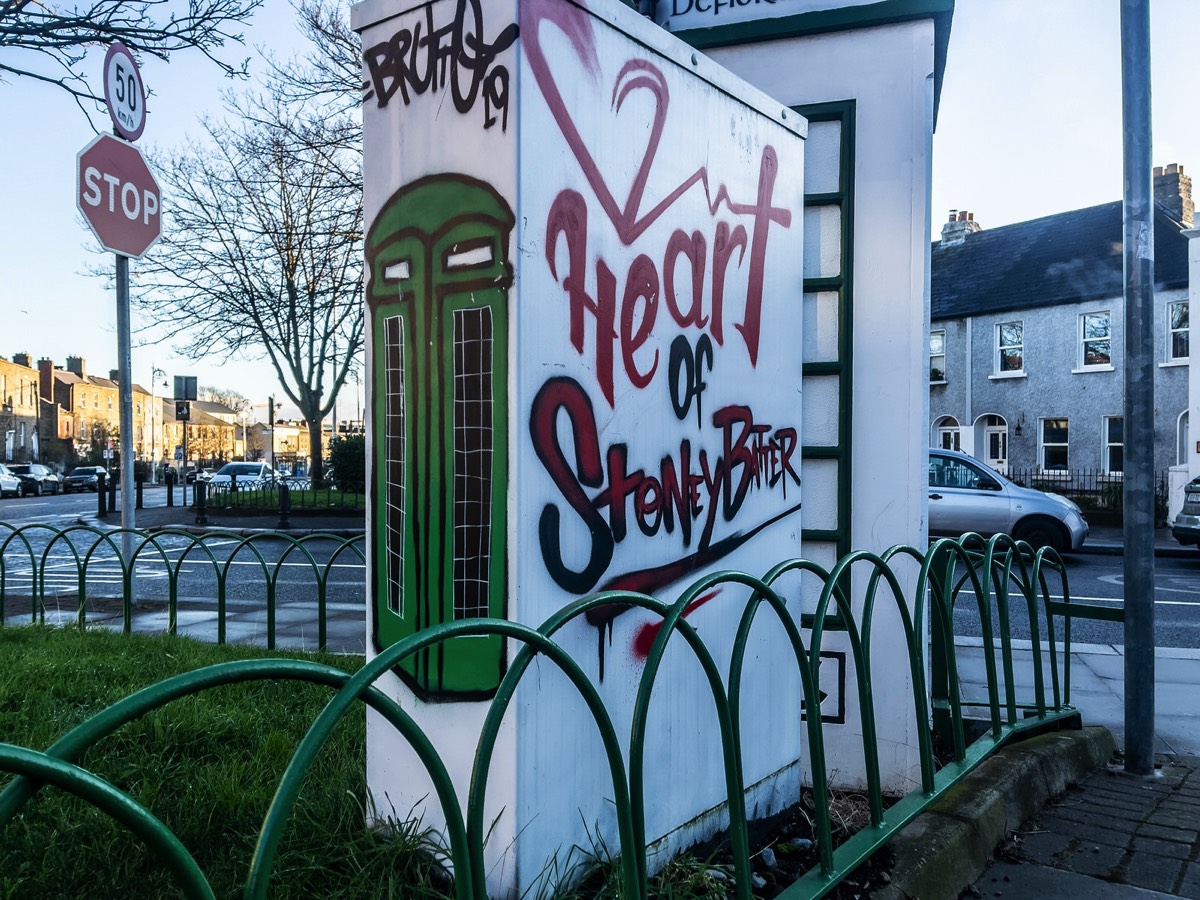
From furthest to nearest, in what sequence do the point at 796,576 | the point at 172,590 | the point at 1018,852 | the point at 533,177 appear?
the point at 172,590 < the point at 796,576 < the point at 1018,852 < the point at 533,177

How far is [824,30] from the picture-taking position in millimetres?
3922

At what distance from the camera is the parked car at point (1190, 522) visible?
1366cm

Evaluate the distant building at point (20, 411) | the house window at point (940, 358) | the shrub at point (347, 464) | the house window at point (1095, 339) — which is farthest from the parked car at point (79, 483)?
the house window at point (1095, 339)

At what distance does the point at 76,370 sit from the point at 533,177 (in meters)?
101

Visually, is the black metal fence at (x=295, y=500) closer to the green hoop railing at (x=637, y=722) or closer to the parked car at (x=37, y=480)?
the green hoop railing at (x=637, y=722)

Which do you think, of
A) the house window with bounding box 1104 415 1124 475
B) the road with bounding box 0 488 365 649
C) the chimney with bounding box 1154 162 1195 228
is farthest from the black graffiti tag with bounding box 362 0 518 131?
the chimney with bounding box 1154 162 1195 228

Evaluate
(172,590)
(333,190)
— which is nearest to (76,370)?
(333,190)

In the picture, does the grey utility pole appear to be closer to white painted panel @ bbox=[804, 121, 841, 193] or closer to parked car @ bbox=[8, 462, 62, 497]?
white painted panel @ bbox=[804, 121, 841, 193]

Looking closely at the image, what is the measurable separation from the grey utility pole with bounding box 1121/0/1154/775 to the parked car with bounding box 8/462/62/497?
156ft

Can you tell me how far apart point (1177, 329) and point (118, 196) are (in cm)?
2594

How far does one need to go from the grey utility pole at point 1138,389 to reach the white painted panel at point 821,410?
143cm

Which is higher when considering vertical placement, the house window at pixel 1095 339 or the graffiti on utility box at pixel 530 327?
the house window at pixel 1095 339

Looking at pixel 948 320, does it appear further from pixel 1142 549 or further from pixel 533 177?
pixel 533 177

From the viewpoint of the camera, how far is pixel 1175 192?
1073 inches
